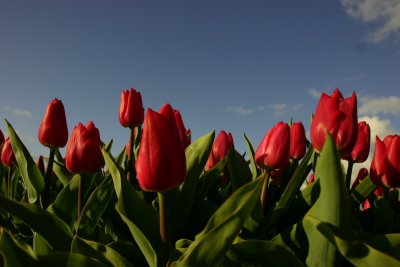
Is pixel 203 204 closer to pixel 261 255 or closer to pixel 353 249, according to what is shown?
pixel 261 255

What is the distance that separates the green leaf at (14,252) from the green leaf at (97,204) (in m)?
0.63

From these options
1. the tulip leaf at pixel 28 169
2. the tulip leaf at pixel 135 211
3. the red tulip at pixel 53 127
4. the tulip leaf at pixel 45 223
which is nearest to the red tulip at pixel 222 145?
the red tulip at pixel 53 127

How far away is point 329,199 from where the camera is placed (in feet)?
3.46

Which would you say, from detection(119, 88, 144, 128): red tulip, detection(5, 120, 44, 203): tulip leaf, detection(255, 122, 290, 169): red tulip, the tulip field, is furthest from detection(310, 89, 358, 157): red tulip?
detection(5, 120, 44, 203): tulip leaf

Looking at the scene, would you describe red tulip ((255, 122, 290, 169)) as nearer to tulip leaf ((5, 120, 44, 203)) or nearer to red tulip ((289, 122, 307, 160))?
red tulip ((289, 122, 307, 160))

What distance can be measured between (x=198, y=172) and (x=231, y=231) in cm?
77

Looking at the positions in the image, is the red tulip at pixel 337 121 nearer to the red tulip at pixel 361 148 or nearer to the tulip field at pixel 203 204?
the tulip field at pixel 203 204

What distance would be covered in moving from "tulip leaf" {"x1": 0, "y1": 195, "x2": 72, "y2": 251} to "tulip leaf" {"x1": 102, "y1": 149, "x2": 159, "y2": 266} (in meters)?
0.22

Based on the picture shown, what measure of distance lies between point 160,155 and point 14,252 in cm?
45

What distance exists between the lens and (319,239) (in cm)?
114

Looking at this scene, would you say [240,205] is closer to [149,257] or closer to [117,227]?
[149,257]

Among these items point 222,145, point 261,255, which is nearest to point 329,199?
point 261,255

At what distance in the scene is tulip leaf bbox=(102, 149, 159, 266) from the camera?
1228 mm

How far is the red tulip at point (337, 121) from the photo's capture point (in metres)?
1.51
